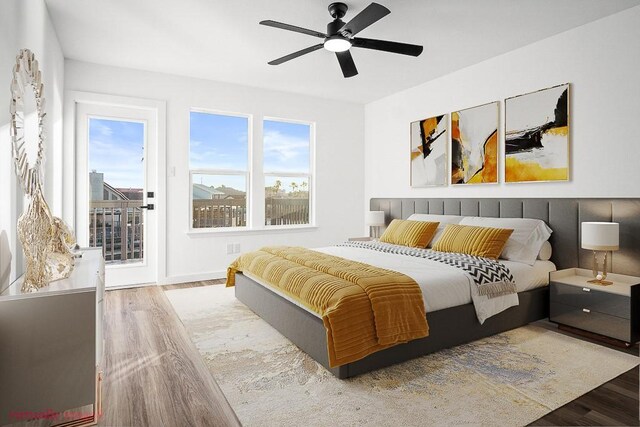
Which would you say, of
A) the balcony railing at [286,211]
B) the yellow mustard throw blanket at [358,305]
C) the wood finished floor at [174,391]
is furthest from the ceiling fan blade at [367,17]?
the balcony railing at [286,211]

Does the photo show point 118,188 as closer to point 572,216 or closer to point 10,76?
point 10,76

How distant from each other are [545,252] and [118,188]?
4755 mm

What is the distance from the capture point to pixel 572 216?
3455 millimetres

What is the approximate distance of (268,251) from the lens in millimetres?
3805

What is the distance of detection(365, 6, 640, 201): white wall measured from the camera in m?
3.12

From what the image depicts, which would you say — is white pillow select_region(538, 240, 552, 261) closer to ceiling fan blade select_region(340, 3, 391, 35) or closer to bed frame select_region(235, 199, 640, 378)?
bed frame select_region(235, 199, 640, 378)

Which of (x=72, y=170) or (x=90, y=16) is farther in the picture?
(x=72, y=170)

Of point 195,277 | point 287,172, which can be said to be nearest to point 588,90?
point 287,172

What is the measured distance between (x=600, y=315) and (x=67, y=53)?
553 cm

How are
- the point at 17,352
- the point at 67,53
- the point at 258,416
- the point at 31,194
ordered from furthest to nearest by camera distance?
the point at 67,53 < the point at 31,194 < the point at 258,416 < the point at 17,352

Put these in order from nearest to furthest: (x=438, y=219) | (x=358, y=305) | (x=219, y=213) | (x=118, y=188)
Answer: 1. (x=358, y=305)
2. (x=438, y=219)
3. (x=118, y=188)
4. (x=219, y=213)

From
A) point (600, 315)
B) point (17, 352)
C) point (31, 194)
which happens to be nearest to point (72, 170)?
point (31, 194)

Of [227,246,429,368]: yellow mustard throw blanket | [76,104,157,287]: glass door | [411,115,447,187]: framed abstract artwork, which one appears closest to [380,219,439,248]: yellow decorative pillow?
[411,115,447,187]: framed abstract artwork

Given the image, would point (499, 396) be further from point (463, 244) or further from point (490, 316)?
point (463, 244)
